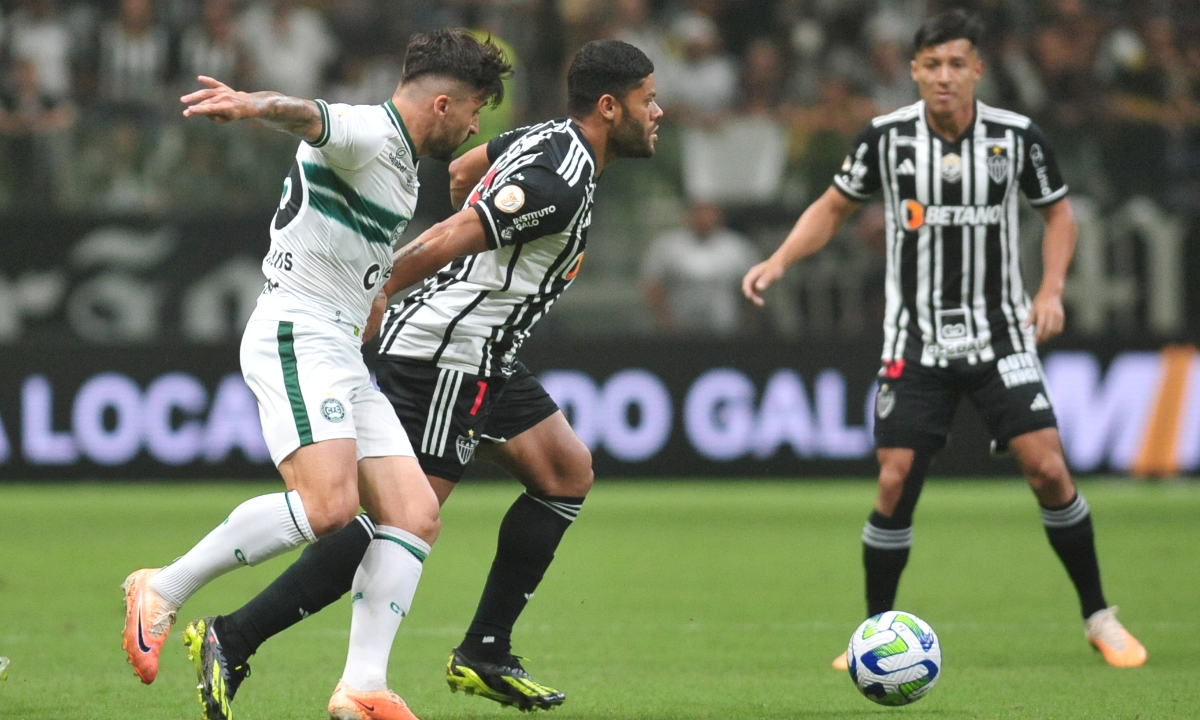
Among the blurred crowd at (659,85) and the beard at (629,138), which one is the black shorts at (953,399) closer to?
the beard at (629,138)

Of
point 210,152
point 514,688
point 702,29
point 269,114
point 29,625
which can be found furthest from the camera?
point 702,29

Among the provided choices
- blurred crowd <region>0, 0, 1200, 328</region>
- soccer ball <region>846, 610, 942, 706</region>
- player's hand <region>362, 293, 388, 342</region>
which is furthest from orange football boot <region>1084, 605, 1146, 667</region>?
blurred crowd <region>0, 0, 1200, 328</region>

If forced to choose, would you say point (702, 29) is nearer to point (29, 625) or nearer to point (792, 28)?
point (792, 28)

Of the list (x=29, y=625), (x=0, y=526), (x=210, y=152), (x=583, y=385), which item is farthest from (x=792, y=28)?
(x=29, y=625)

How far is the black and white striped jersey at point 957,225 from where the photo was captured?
6309 mm

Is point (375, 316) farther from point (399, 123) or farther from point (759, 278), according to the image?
point (759, 278)

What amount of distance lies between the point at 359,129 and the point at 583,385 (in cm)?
866

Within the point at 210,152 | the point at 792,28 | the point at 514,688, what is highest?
the point at 792,28

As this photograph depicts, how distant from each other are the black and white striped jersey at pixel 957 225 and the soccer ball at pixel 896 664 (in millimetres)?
1573

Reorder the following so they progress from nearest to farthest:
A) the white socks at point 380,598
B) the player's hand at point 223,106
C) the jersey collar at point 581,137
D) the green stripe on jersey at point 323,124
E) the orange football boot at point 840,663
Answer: the player's hand at point 223,106 < the green stripe on jersey at point 323,124 < the white socks at point 380,598 < the jersey collar at point 581,137 < the orange football boot at point 840,663

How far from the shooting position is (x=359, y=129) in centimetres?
456

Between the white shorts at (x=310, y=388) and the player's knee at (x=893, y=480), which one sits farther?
the player's knee at (x=893, y=480)

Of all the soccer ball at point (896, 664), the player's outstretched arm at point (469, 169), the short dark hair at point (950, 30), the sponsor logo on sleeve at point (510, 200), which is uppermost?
the short dark hair at point (950, 30)

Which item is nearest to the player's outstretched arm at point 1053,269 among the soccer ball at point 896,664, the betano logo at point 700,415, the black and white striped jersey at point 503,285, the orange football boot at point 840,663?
the orange football boot at point 840,663
